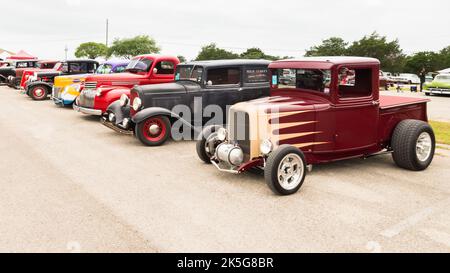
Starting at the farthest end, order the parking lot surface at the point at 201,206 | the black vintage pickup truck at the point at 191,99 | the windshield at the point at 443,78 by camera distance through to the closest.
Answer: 1. the windshield at the point at 443,78
2. the black vintage pickup truck at the point at 191,99
3. the parking lot surface at the point at 201,206

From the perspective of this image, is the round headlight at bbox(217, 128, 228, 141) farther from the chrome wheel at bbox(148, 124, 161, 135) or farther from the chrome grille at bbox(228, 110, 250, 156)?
the chrome wheel at bbox(148, 124, 161, 135)

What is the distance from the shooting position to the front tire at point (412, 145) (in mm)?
6137

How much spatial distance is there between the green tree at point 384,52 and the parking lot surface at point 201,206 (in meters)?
55.3

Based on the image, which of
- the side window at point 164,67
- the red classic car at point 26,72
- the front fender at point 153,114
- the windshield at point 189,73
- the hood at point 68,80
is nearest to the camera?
the front fender at point 153,114

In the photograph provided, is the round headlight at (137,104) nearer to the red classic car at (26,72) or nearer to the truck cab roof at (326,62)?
the truck cab roof at (326,62)

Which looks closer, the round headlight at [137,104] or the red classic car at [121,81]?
the round headlight at [137,104]

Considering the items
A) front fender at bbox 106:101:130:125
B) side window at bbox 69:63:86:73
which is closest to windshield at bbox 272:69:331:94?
front fender at bbox 106:101:130:125

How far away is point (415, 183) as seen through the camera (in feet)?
18.5

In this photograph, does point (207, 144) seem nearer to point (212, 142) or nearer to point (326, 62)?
point (212, 142)

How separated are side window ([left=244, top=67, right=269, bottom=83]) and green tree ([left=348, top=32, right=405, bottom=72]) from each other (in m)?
53.5

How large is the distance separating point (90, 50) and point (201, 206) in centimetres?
11490

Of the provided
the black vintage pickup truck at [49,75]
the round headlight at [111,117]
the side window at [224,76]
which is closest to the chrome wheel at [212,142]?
the side window at [224,76]

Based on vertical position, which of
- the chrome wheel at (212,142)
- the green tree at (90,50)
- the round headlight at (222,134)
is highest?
the green tree at (90,50)

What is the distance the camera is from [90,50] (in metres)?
110
